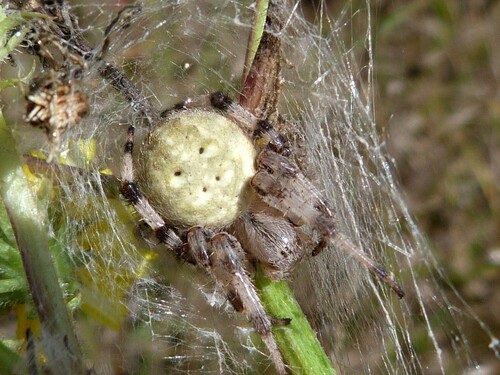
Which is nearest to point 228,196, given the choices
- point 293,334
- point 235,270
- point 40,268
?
point 235,270

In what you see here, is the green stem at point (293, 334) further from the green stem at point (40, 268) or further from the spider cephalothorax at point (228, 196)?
the green stem at point (40, 268)

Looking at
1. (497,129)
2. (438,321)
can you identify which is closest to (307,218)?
(438,321)

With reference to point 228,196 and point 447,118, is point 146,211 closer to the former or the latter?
point 228,196

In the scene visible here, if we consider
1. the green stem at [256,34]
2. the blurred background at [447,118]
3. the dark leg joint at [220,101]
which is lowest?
the blurred background at [447,118]

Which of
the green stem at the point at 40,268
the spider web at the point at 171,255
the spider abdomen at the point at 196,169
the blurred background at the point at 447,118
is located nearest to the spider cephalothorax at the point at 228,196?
the spider abdomen at the point at 196,169

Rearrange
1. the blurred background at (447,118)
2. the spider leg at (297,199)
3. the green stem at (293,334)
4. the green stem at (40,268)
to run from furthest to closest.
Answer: the blurred background at (447,118) → the spider leg at (297,199) → the green stem at (293,334) → the green stem at (40,268)

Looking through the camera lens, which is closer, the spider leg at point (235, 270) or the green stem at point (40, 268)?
the green stem at point (40, 268)

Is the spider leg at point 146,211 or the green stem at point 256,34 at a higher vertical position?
the green stem at point 256,34

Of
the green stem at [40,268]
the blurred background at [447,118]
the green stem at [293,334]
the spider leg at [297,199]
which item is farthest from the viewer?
the blurred background at [447,118]
